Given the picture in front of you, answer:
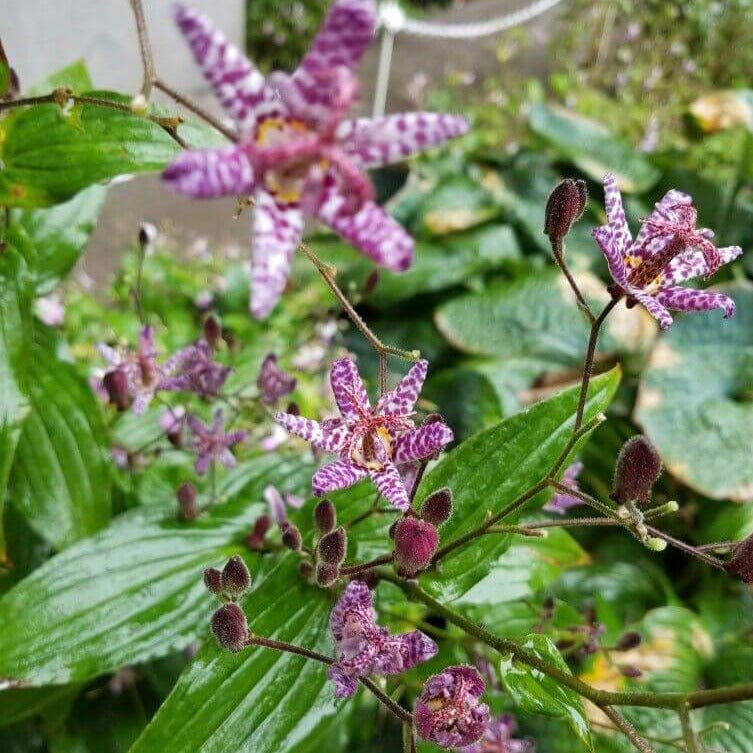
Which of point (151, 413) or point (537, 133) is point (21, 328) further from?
point (537, 133)

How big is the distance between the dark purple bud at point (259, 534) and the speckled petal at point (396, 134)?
284 mm

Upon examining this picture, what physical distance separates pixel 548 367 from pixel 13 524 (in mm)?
1069

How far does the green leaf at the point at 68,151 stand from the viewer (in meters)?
0.47

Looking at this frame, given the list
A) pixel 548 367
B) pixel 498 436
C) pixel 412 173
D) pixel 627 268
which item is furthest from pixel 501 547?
pixel 412 173

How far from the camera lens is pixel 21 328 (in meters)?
0.48

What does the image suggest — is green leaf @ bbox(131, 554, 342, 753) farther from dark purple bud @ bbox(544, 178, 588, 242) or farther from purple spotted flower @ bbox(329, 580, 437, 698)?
dark purple bud @ bbox(544, 178, 588, 242)

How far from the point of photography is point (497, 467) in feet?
1.56

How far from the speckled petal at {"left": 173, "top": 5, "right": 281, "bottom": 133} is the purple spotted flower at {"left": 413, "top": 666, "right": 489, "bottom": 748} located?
274 mm

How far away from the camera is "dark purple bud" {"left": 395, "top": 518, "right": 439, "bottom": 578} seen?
1.24ft

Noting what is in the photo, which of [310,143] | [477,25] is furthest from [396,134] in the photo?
[477,25]

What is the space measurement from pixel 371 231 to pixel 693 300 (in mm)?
189

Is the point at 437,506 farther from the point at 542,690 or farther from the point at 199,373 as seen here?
the point at 199,373

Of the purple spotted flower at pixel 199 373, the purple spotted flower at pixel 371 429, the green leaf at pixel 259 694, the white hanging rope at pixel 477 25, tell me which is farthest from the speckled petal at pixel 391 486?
the white hanging rope at pixel 477 25

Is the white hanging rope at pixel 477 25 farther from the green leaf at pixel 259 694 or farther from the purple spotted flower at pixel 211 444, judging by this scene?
the green leaf at pixel 259 694
